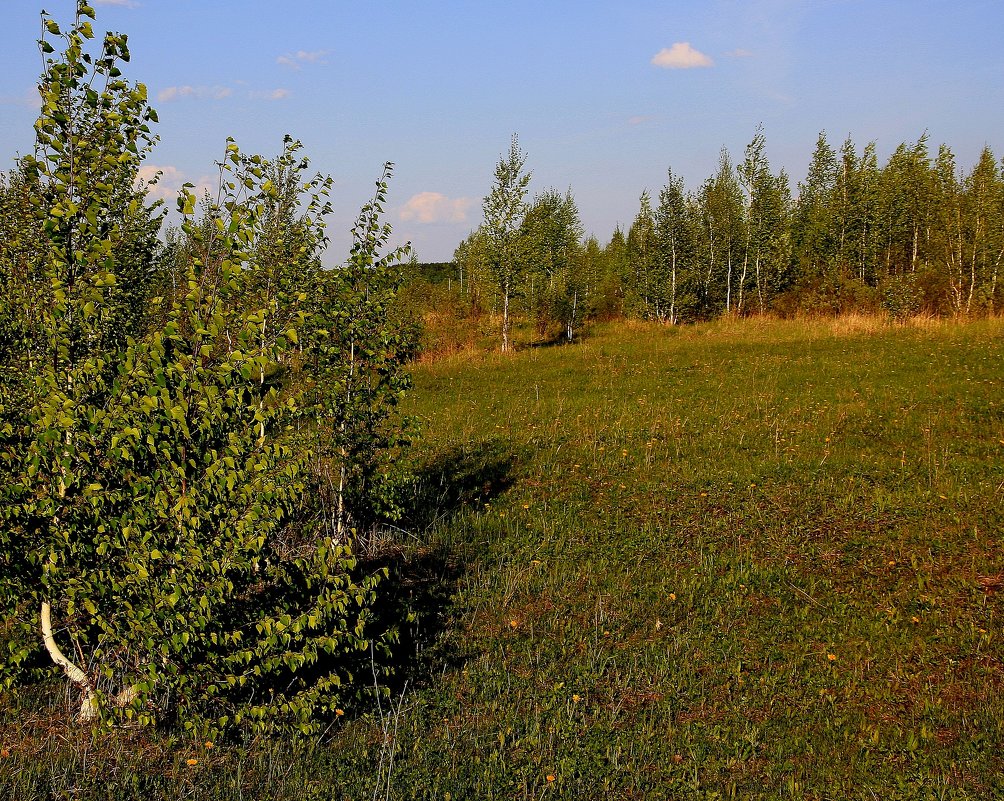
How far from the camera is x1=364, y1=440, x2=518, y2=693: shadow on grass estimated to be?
6.57 m

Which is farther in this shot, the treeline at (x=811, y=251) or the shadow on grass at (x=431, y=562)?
the treeline at (x=811, y=251)

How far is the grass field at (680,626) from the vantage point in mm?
4703

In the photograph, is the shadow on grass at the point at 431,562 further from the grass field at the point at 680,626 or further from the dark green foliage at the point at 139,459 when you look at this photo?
the dark green foliage at the point at 139,459

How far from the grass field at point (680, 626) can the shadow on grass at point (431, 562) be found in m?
0.05

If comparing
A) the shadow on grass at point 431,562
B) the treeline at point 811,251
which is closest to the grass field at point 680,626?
the shadow on grass at point 431,562

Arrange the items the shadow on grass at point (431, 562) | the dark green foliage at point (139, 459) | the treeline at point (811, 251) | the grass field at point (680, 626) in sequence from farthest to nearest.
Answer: the treeline at point (811, 251)
the shadow on grass at point (431, 562)
the grass field at point (680, 626)
the dark green foliage at point (139, 459)

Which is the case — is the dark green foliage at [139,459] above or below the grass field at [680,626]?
above

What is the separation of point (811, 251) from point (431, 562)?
46545 mm

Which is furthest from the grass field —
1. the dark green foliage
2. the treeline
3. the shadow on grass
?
the treeline

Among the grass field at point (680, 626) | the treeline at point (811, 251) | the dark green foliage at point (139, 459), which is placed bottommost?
the grass field at point (680, 626)

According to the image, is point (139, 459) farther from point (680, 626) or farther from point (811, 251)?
point (811, 251)

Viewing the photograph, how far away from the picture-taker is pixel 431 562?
8.83 m

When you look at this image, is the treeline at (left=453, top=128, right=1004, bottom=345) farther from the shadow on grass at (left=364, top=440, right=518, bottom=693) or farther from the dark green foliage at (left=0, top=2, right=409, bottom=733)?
the dark green foliage at (left=0, top=2, right=409, bottom=733)

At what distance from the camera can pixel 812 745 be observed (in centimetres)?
526
